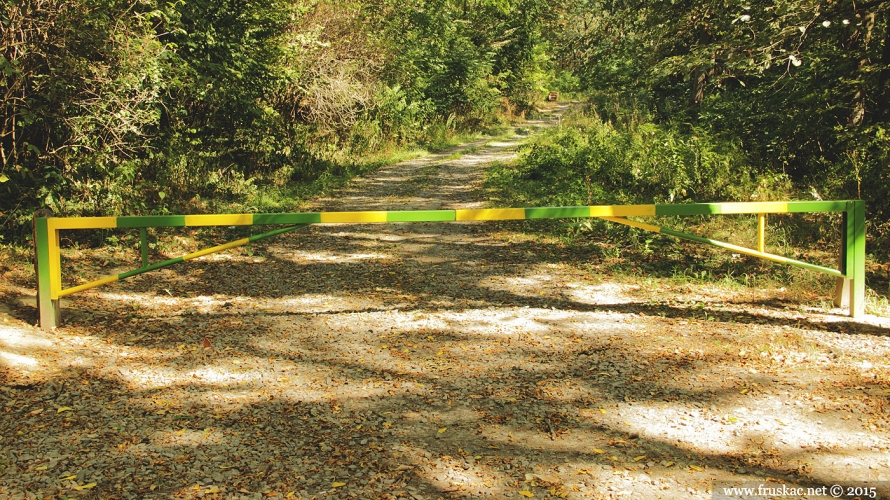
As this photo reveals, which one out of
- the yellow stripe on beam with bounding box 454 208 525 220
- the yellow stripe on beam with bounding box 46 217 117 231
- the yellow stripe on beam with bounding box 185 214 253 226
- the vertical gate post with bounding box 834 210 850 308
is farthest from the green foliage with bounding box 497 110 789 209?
the yellow stripe on beam with bounding box 46 217 117 231

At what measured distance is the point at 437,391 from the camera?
4609 millimetres

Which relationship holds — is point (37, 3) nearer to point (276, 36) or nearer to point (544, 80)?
point (276, 36)

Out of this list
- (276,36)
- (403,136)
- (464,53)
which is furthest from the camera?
(464,53)

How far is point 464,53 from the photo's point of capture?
29797 mm

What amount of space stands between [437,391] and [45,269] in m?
3.46

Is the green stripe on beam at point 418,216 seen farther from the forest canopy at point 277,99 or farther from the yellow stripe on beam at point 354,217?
the forest canopy at point 277,99

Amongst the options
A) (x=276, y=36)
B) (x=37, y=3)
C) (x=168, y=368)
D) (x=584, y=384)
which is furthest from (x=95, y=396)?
(x=276, y=36)

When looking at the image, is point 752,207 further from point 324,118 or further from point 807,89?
point 324,118

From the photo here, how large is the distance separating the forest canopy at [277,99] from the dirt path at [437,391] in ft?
A: 6.84

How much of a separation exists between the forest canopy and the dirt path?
2.08 m

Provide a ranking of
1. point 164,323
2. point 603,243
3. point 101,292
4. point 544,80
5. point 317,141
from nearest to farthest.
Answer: point 164,323, point 101,292, point 603,243, point 317,141, point 544,80

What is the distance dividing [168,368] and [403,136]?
19.6m

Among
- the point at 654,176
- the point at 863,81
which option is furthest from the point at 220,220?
the point at 863,81

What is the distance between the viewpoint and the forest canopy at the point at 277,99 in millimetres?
7750
